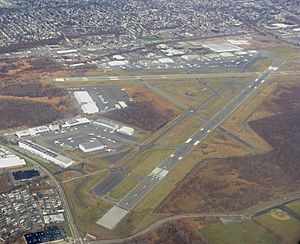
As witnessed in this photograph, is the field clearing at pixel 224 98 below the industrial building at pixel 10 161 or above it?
below

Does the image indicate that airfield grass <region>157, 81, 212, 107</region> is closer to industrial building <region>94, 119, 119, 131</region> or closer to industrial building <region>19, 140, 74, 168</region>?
industrial building <region>94, 119, 119, 131</region>

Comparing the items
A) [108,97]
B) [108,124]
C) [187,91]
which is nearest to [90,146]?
[108,124]

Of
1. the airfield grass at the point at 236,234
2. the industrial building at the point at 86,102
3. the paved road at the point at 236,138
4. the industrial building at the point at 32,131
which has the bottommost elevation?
the industrial building at the point at 86,102

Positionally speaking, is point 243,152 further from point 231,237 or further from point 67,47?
point 67,47

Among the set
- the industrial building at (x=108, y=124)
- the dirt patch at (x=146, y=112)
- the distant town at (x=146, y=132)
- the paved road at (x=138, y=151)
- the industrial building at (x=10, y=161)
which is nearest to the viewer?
the distant town at (x=146, y=132)

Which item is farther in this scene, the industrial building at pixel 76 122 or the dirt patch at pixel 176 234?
the industrial building at pixel 76 122

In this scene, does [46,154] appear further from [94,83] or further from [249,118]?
[249,118]

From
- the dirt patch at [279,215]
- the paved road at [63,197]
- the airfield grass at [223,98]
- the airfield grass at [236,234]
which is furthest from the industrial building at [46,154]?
the airfield grass at [223,98]

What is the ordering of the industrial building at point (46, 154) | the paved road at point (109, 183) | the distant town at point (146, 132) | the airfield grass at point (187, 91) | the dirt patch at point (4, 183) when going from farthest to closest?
the airfield grass at point (187, 91)
the industrial building at point (46, 154)
the paved road at point (109, 183)
the dirt patch at point (4, 183)
the distant town at point (146, 132)

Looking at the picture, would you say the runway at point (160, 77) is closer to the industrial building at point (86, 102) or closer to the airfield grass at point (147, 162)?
the industrial building at point (86, 102)
